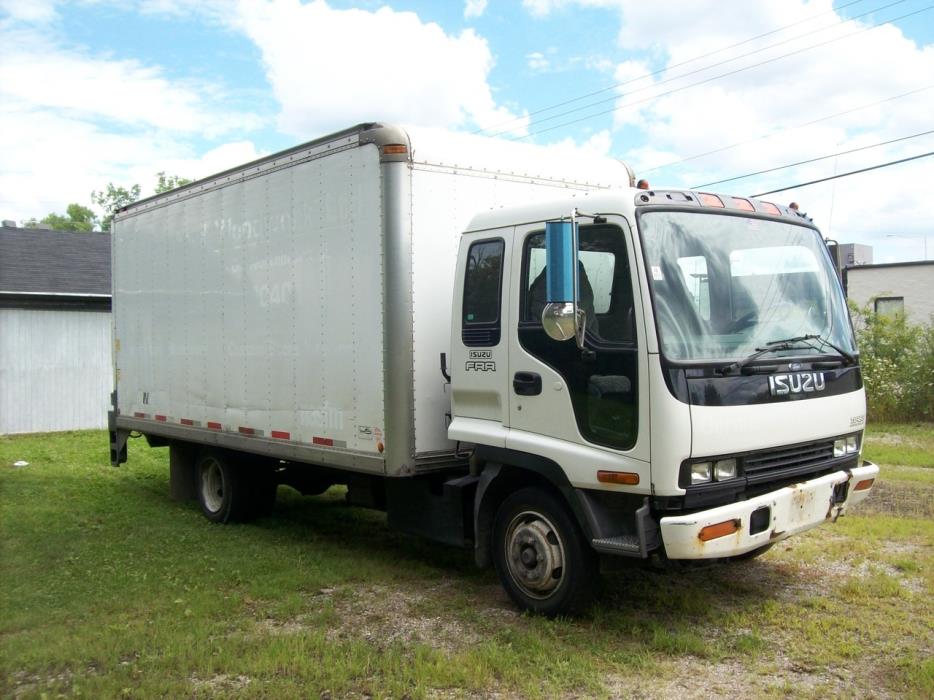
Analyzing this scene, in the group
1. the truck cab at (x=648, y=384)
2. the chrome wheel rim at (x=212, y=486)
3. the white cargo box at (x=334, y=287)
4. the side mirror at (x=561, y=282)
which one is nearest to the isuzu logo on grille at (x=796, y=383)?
the truck cab at (x=648, y=384)

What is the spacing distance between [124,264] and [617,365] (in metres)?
7.85

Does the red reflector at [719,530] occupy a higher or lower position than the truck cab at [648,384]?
lower

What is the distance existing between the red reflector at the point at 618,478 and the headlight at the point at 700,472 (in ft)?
1.04

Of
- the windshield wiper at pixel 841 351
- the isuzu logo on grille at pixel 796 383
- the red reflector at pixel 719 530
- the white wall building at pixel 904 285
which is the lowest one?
the red reflector at pixel 719 530

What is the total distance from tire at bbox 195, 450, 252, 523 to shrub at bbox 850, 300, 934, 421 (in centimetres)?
1208

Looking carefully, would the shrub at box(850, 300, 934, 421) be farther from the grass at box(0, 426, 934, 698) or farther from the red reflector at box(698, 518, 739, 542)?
the red reflector at box(698, 518, 739, 542)

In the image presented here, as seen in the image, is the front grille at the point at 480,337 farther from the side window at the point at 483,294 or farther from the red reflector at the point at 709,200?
A: the red reflector at the point at 709,200

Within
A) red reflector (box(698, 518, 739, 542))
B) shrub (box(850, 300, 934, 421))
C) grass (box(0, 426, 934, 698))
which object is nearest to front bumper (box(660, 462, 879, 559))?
red reflector (box(698, 518, 739, 542))

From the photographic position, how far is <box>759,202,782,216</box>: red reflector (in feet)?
19.5

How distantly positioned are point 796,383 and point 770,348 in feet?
0.94

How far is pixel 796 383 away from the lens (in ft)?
17.8

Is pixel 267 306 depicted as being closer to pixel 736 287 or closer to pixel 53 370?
pixel 736 287

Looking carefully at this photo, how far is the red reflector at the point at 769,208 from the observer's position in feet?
19.5

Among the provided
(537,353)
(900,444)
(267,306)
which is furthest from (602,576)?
(900,444)
